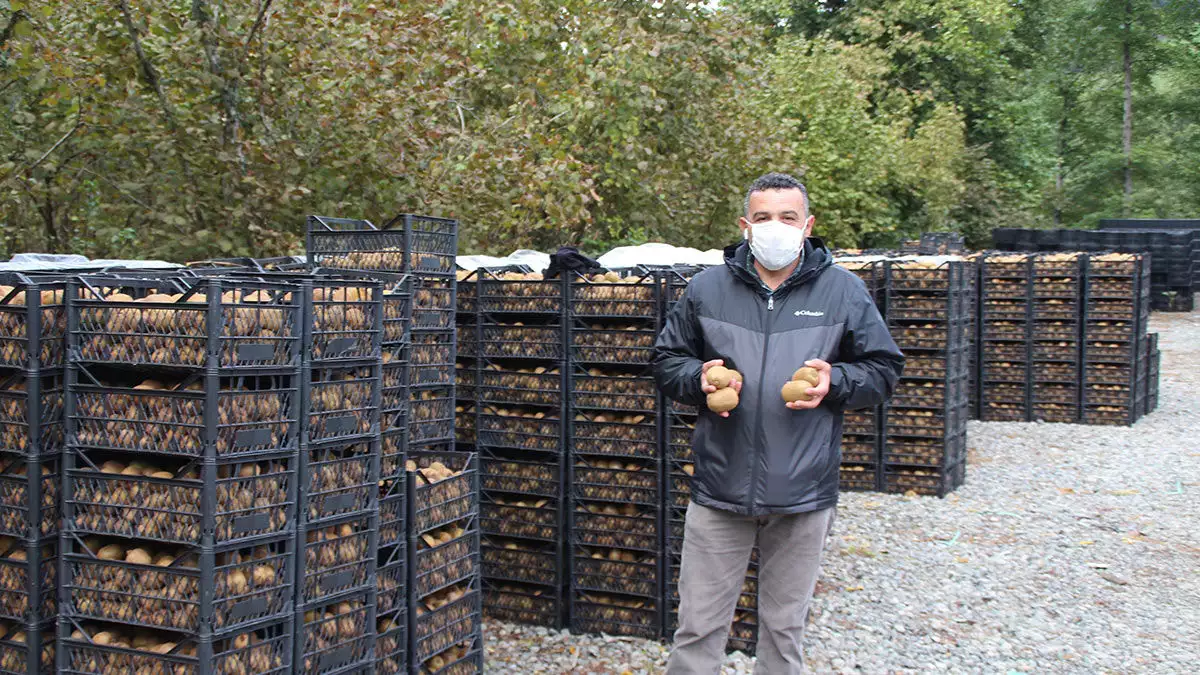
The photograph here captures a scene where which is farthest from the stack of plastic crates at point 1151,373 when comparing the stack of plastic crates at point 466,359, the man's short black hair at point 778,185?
the man's short black hair at point 778,185

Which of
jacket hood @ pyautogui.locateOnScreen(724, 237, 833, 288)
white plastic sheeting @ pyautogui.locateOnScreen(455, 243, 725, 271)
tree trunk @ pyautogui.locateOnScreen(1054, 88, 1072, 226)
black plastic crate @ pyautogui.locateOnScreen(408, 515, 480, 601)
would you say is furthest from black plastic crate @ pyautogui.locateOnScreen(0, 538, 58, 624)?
tree trunk @ pyautogui.locateOnScreen(1054, 88, 1072, 226)

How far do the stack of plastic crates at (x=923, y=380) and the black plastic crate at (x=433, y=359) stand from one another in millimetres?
5569

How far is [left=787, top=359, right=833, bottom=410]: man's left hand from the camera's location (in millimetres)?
4133

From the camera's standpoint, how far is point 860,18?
113 feet

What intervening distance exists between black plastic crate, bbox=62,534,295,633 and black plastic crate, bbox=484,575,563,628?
2954 millimetres

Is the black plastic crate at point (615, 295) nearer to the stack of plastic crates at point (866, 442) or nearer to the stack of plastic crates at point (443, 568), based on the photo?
the stack of plastic crates at point (443, 568)

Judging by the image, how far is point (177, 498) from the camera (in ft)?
13.1

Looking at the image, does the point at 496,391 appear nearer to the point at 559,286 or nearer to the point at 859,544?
the point at 559,286

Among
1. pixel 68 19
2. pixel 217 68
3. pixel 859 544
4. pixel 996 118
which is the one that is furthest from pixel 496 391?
pixel 996 118

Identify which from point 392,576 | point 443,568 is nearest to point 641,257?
point 443,568

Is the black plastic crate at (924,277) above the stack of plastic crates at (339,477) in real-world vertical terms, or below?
above

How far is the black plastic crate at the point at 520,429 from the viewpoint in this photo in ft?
22.8

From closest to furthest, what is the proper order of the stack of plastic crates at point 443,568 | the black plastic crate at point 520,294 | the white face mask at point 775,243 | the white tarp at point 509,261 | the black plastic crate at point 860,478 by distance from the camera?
the white face mask at point 775,243
the stack of plastic crates at point 443,568
the black plastic crate at point 520,294
the white tarp at point 509,261
the black plastic crate at point 860,478

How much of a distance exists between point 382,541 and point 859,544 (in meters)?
5.06
